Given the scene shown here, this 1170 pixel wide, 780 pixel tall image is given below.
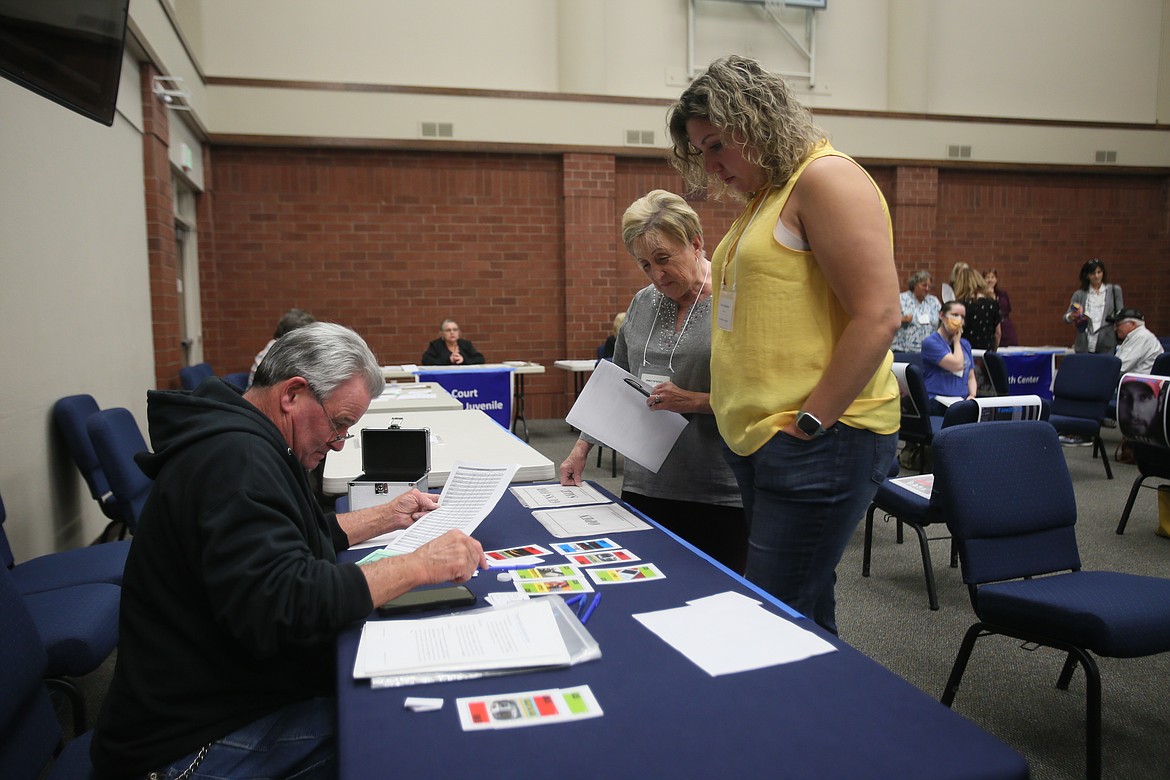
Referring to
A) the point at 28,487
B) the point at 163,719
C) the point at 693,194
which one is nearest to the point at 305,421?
the point at 163,719

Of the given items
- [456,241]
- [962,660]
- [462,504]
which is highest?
[456,241]

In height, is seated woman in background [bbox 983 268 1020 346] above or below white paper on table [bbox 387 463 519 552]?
above

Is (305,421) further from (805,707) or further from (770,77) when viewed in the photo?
(770,77)

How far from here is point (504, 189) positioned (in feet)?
25.6

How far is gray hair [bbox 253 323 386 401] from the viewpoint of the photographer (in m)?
1.28

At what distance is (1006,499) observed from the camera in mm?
2092

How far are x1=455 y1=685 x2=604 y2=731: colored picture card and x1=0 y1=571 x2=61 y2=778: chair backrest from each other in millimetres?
798

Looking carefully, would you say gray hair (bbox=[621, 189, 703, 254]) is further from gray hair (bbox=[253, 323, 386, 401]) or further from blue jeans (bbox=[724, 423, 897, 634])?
gray hair (bbox=[253, 323, 386, 401])

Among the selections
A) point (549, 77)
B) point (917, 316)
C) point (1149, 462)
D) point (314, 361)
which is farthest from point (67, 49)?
point (917, 316)

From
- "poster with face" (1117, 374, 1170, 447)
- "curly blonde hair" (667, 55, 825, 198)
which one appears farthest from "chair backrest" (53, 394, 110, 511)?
"poster with face" (1117, 374, 1170, 447)

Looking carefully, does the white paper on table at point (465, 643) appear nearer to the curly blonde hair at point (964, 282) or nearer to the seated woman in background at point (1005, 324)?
the curly blonde hair at point (964, 282)

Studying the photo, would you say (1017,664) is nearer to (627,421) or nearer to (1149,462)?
(627,421)

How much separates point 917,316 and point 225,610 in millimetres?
6686

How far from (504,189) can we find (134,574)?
7.11 m
